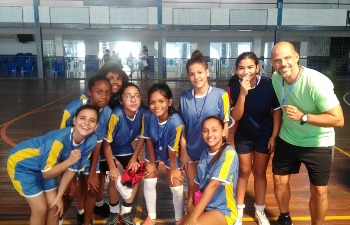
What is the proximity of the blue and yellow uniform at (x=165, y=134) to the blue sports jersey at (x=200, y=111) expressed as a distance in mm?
104

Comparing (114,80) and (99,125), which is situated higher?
(114,80)

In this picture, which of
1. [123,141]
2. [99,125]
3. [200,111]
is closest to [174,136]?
[200,111]

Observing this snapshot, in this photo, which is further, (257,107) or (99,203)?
(99,203)

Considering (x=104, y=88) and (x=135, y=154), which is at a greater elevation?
(x=104, y=88)

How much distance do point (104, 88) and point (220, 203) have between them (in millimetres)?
1424

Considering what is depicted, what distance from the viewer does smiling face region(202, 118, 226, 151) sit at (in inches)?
104

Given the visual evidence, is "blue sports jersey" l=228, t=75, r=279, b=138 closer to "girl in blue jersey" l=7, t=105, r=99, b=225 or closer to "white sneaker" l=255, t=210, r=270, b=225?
"white sneaker" l=255, t=210, r=270, b=225

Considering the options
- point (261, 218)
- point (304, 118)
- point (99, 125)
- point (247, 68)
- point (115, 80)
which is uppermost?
point (247, 68)

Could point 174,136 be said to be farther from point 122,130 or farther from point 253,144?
point 253,144

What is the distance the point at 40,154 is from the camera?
257 centimetres

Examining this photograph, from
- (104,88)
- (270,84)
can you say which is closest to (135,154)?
(104,88)

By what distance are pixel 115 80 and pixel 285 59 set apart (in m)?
1.66

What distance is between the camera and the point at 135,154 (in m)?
3.19

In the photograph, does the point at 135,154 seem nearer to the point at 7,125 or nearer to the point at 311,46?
the point at 7,125
